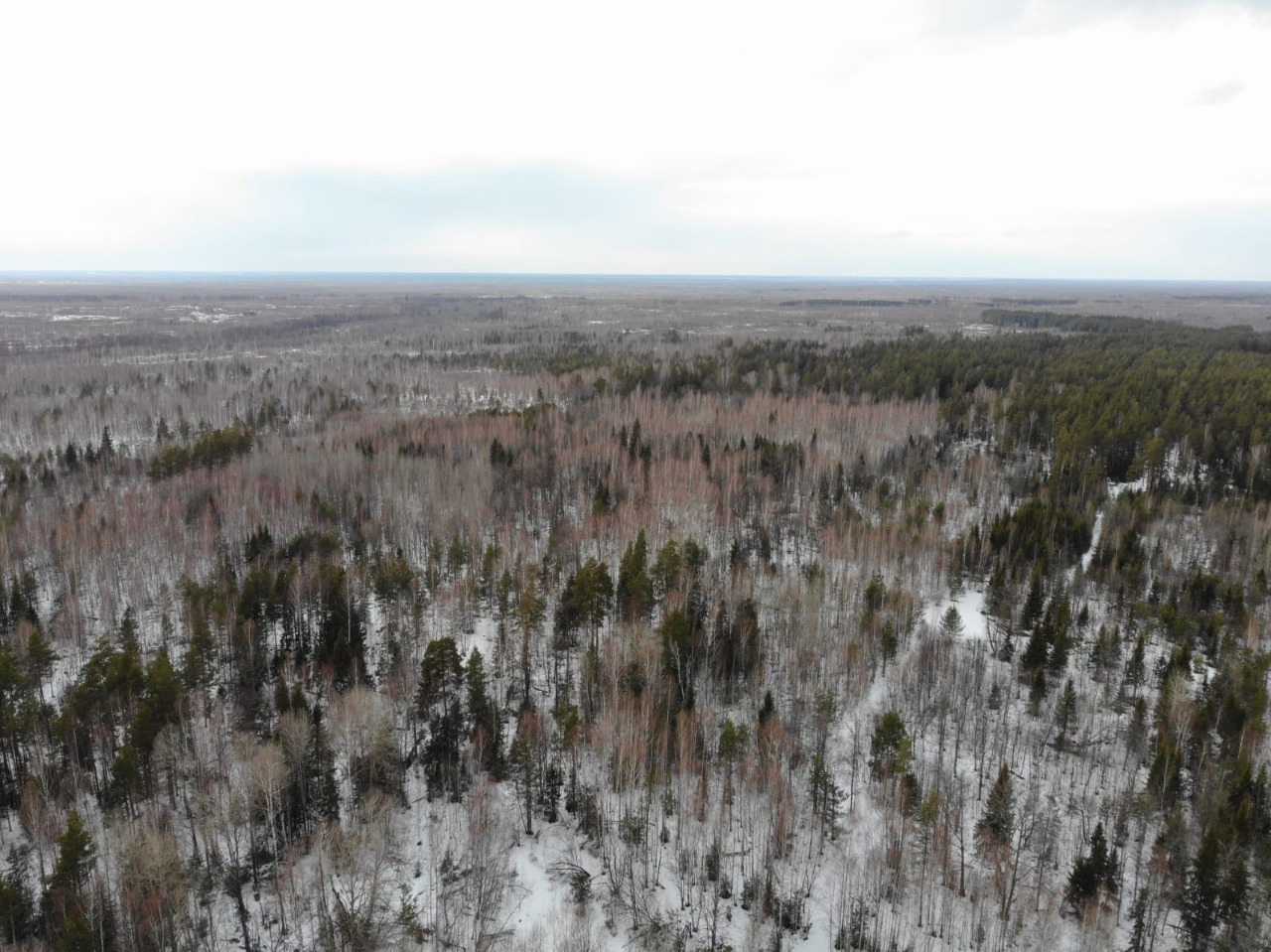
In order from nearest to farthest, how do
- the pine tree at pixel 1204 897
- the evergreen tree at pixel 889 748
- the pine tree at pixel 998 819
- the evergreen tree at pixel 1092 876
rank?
the pine tree at pixel 1204 897, the evergreen tree at pixel 1092 876, the pine tree at pixel 998 819, the evergreen tree at pixel 889 748

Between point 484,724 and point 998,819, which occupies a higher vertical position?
point 484,724

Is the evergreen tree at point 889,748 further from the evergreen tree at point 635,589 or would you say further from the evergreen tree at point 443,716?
the evergreen tree at point 443,716

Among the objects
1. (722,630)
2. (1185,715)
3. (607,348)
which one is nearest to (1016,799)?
(1185,715)

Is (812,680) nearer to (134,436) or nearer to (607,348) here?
(134,436)

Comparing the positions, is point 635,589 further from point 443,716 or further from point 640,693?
point 443,716

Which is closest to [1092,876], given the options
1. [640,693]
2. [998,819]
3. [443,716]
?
[998,819]

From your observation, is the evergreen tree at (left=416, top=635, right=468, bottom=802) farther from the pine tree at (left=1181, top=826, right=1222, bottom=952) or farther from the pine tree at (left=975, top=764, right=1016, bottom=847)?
the pine tree at (left=1181, top=826, right=1222, bottom=952)

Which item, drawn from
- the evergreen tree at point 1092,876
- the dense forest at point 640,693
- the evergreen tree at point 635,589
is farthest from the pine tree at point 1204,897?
the evergreen tree at point 635,589

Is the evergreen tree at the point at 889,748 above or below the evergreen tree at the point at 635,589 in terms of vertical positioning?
below

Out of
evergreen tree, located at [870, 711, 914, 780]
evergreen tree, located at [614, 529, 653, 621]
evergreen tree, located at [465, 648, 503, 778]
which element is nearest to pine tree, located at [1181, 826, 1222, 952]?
evergreen tree, located at [870, 711, 914, 780]
